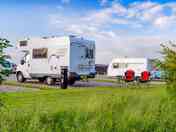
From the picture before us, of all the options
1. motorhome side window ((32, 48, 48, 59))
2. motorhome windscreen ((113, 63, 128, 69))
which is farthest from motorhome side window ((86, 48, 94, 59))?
motorhome windscreen ((113, 63, 128, 69))

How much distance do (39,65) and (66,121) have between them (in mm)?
21503

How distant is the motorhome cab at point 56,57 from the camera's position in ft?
91.0

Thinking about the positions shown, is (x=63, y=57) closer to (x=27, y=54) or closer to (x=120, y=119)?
(x=27, y=54)

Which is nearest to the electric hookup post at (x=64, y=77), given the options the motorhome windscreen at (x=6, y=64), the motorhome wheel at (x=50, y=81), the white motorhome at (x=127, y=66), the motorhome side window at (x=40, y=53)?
the motorhome wheel at (x=50, y=81)

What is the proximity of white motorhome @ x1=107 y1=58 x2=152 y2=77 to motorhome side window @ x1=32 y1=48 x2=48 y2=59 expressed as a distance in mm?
17295

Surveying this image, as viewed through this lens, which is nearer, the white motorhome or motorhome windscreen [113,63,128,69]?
the white motorhome

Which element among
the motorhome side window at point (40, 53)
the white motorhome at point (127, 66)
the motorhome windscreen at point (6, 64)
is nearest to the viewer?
the motorhome windscreen at point (6, 64)

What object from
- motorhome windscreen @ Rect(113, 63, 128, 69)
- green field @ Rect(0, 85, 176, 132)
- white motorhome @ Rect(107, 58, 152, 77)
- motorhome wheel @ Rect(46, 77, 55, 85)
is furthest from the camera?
motorhome windscreen @ Rect(113, 63, 128, 69)

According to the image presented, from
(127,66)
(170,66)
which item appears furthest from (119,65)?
(170,66)

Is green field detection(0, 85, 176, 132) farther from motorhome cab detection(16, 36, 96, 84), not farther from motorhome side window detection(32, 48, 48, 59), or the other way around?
motorhome side window detection(32, 48, 48, 59)

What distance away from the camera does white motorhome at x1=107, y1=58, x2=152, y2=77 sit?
4478cm

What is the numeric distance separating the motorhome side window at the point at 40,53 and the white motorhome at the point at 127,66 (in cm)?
1729

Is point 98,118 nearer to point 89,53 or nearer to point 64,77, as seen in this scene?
point 64,77

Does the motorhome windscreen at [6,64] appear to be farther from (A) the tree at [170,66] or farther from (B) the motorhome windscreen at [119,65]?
(B) the motorhome windscreen at [119,65]
